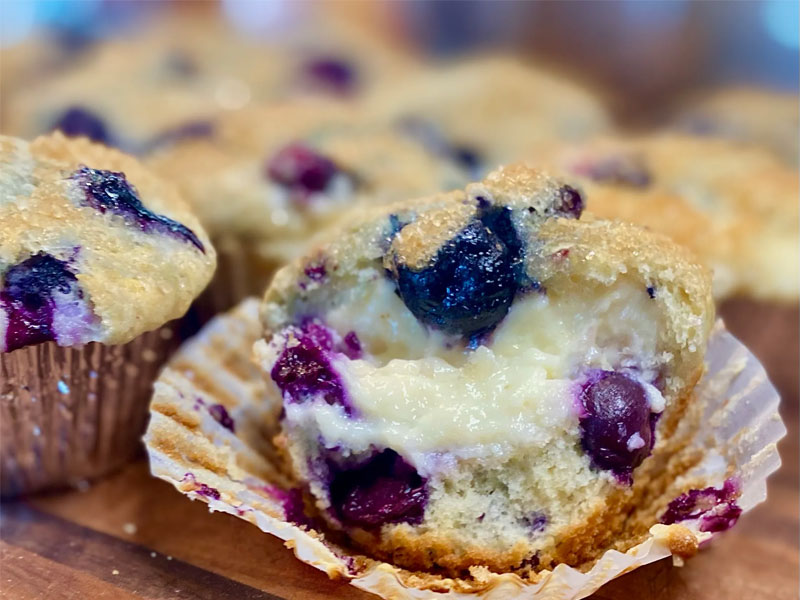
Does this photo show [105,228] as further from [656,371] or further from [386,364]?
[656,371]

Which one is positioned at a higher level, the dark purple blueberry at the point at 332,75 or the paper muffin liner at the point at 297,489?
the paper muffin liner at the point at 297,489

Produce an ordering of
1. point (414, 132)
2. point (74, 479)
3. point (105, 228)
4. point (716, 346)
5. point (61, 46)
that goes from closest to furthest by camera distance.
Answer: point (105, 228)
point (716, 346)
point (74, 479)
point (414, 132)
point (61, 46)

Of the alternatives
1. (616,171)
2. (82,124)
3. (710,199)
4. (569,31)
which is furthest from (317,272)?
(569,31)

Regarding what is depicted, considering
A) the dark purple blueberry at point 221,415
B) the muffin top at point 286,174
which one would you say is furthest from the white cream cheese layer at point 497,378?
the muffin top at point 286,174

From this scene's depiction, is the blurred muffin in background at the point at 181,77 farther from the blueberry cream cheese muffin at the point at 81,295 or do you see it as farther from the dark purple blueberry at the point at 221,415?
the dark purple blueberry at the point at 221,415

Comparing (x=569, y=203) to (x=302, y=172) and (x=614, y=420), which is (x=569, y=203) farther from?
(x=302, y=172)

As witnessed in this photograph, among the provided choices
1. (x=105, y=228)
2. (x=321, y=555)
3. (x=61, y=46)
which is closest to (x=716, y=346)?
(x=321, y=555)
